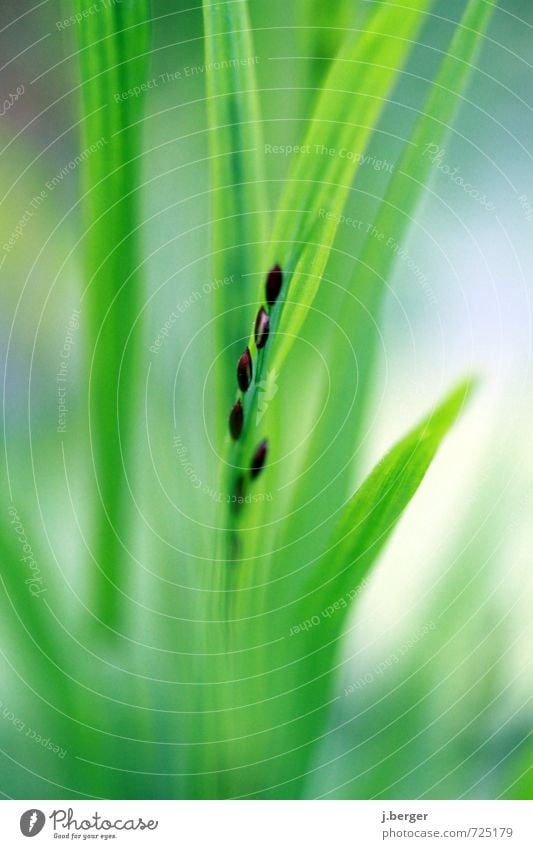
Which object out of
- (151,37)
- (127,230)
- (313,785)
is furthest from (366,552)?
(151,37)

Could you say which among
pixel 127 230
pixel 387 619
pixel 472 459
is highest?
pixel 127 230

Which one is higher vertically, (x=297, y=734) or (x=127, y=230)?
(x=127, y=230)

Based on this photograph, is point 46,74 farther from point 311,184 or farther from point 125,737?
point 125,737
